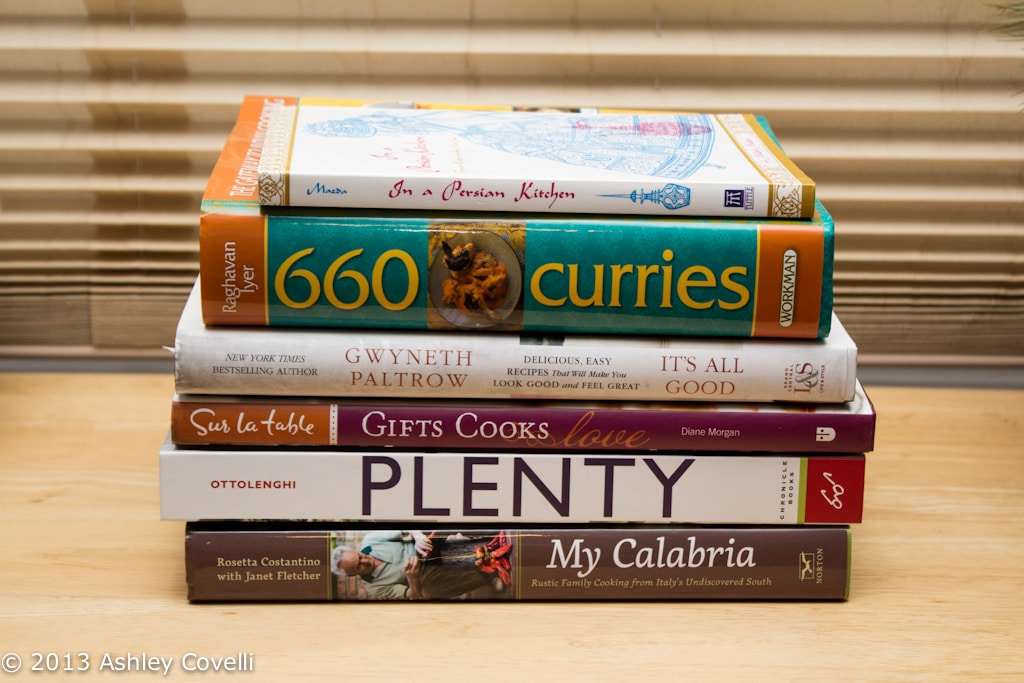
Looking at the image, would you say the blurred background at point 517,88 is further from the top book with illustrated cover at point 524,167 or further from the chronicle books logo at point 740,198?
→ the chronicle books logo at point 740,198

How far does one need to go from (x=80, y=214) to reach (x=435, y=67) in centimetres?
38

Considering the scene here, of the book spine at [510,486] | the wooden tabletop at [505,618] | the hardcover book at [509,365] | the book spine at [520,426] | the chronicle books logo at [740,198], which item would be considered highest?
the chronicle books logo at [740,198]

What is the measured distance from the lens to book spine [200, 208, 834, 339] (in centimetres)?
72

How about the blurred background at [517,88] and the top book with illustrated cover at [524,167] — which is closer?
A: the top book with illustrated cover at [524,167]

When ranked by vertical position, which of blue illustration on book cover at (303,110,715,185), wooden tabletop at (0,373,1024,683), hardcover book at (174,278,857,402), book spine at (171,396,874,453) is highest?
blue illustration on book cover at (303,110,715,185)

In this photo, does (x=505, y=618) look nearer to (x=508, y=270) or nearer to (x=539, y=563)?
(x=539, y=563)

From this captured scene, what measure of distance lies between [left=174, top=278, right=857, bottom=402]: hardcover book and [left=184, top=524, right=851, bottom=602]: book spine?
3.8 inches


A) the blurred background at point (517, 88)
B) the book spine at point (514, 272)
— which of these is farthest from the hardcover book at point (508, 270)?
the blurred background at point (517, 88)

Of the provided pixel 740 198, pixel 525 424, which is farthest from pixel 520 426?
pixel 740 198

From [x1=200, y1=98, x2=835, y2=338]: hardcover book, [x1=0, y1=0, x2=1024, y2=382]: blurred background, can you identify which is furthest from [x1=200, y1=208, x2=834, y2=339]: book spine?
[x1=0, y1=0, x2=1024, y2=382]: blurred background

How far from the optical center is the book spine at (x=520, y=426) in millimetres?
737

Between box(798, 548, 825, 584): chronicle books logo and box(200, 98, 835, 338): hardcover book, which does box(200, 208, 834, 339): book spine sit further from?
box(798, 548, 825, 584): chronicle books logo

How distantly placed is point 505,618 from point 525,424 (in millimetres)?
133

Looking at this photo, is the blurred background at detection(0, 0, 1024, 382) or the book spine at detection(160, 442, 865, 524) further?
the blurred background at detection(0, 0, 1024, 382)
